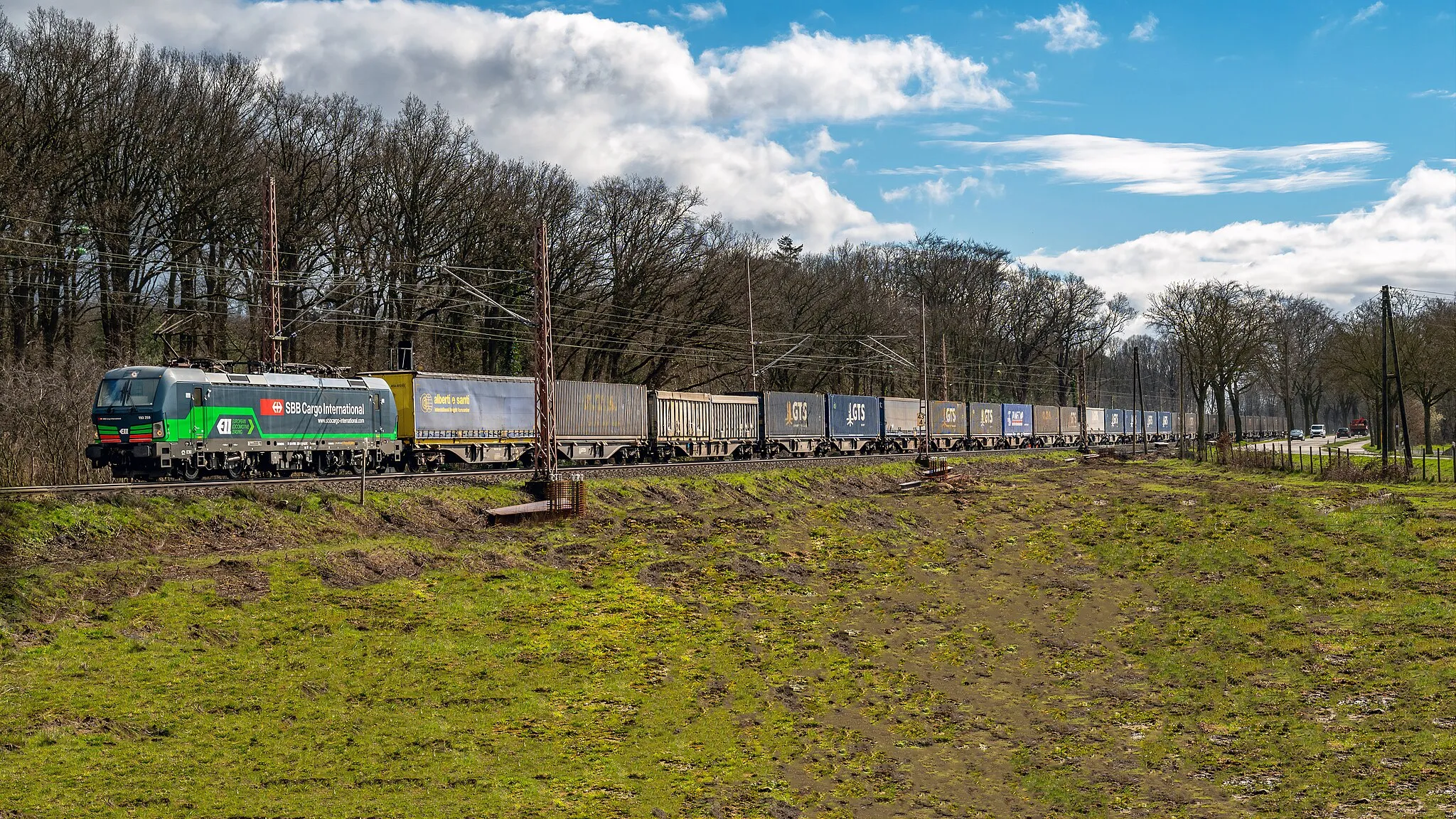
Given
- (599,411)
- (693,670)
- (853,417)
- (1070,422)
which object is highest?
(599,411)

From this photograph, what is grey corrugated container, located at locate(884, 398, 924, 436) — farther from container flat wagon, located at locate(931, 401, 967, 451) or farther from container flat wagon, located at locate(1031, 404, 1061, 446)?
container flat wagon, located at locate(1031, 404, 1061, 446)

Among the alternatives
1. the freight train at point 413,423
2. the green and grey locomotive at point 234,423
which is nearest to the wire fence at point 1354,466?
the freight train at point 413,423

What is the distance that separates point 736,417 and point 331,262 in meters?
22.4

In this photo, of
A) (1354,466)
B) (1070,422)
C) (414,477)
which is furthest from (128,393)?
(1070,422)

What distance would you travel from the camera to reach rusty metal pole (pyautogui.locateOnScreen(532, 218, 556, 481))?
31.5 metres

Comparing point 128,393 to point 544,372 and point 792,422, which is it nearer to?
point 544,372

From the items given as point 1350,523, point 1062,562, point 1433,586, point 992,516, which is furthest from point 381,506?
point 1350,523

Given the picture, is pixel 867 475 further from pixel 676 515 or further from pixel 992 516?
pixel 676 515

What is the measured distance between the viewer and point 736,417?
5641 cm

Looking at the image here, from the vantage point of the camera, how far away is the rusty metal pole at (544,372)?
103 feet

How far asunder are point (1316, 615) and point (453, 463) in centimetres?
2954

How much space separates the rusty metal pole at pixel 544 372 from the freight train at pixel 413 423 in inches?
199

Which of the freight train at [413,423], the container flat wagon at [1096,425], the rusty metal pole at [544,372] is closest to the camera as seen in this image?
the freight train at [413,423]

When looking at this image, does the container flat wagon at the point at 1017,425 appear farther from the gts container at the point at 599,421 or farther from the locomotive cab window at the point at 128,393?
the locomotive cab window at the point at 128,393
